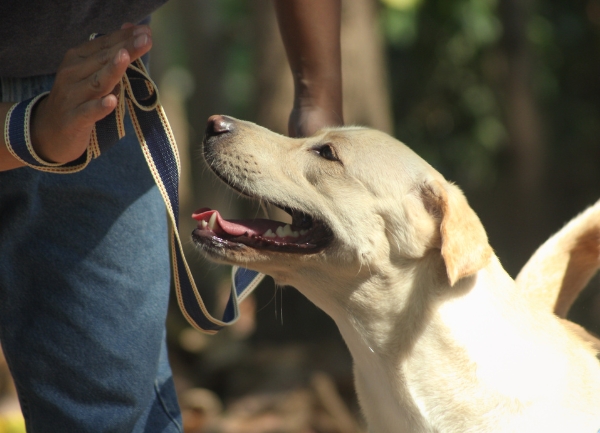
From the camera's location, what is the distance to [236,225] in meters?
2.74

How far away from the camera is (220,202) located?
436 inches

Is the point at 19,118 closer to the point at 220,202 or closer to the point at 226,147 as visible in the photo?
the point at 226,147

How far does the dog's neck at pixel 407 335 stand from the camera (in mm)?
2523

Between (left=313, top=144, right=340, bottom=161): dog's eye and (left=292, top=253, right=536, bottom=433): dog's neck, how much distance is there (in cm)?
50

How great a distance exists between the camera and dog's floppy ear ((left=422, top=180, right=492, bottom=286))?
92.4 inches

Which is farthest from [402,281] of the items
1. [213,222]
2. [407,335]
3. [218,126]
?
[218,126]

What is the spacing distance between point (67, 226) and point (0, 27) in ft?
2.32

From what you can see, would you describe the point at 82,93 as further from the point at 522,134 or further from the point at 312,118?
the point at 522,134

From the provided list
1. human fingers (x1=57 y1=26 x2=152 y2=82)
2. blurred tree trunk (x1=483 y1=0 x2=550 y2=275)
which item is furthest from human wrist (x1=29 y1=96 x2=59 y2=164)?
blurred tree trunk (x1=483 y1=0 x2=550 y2=275)

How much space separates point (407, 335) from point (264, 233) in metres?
0.65

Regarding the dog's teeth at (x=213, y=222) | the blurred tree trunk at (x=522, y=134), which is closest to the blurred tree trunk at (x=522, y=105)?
the blurred tree trunk at (x=522, y=134)

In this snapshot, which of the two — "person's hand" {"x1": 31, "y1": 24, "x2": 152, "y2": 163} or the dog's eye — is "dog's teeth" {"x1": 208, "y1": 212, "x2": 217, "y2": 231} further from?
"person's hand" {"x1": 31, "y1": 24, "x2": 152, "y2": 163}

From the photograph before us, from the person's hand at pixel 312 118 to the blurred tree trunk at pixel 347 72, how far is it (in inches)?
129

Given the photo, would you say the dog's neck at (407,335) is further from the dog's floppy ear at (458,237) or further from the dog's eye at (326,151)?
the dog's eye at (326,151)
